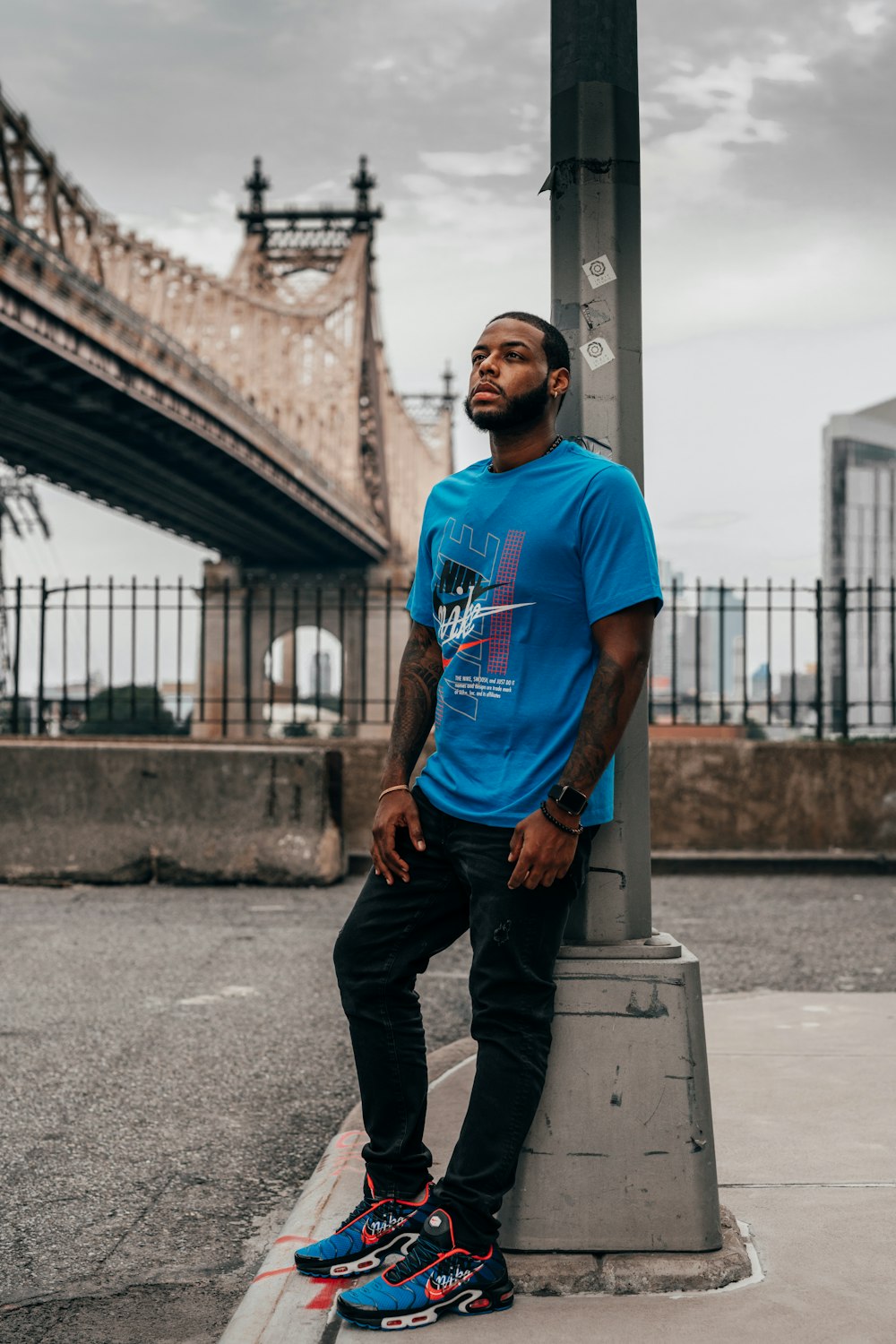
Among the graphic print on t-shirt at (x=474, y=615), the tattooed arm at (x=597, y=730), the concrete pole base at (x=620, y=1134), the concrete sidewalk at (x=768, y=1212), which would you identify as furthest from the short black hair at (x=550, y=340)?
the concrete sidewalk at (x=768, y=1212)

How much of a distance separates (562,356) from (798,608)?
23.8 ft

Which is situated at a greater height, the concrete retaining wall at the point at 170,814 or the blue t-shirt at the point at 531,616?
the blue t-shirt at the point at 531,616

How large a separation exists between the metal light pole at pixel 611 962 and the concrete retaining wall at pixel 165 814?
536cm

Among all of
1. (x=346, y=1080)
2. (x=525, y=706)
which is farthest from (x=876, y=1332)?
(x=346, y=1080)

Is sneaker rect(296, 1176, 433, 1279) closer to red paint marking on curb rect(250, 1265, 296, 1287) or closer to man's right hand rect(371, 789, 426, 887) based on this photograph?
red paint marking on curb rect(250, 1265, 296, 1287)

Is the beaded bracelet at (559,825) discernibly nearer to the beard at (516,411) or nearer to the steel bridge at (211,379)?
the beard at (516,411)

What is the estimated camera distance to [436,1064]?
366cm

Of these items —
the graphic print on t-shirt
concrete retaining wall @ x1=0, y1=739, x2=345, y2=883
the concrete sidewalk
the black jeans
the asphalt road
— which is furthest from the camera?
Answer: concrete retaining wall @ x1=0, y1=739, x2=345, y2=883

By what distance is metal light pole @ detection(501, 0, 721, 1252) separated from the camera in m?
2.27

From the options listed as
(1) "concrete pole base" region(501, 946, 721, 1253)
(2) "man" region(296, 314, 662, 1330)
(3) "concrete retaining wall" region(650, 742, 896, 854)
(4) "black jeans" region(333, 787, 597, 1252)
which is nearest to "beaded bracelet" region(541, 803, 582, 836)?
(2) "man" region(296, 314, 662, 1330)

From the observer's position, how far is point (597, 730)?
7.06 ft

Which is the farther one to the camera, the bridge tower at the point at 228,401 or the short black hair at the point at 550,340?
the bridge tower at the point at 228,401

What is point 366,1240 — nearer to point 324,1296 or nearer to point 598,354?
point 324,1296

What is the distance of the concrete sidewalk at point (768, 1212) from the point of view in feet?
6.75
